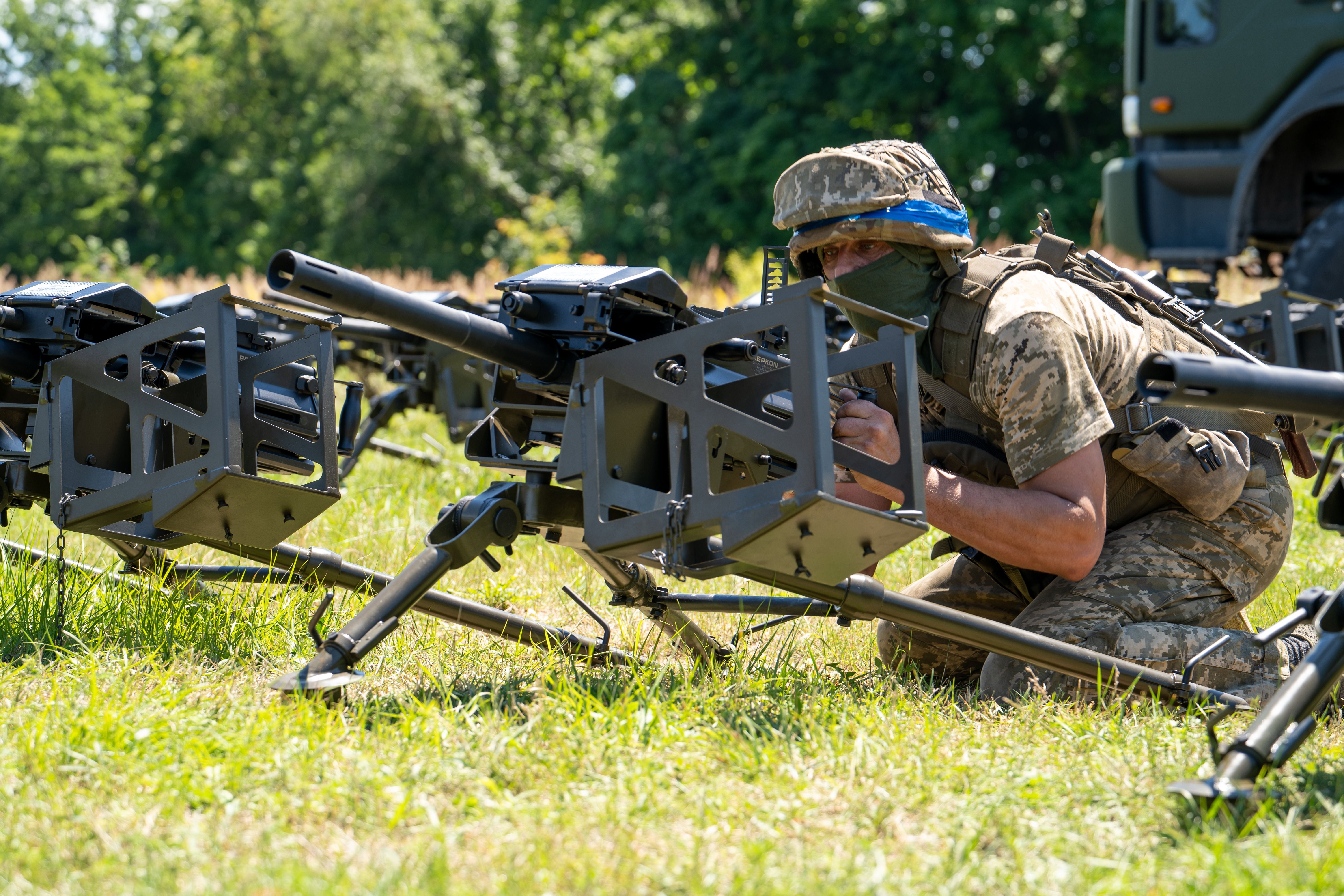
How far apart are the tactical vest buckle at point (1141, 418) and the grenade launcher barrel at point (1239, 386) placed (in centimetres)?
112

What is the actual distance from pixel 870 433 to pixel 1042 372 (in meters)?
0.47

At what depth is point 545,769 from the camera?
2816 mm

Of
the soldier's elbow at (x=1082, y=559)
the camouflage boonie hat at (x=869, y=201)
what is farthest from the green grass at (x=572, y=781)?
the camouflage boonie hat at (x=869, y=201)

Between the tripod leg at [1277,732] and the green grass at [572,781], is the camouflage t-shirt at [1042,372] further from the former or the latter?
the tripod leg at [1277,732]

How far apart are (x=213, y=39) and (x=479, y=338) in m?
44.1

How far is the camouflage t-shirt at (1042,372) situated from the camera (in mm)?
3324

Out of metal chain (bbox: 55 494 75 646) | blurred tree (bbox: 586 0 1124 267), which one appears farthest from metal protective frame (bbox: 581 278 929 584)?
blurred tree (bbox: 586 0 1124 267)

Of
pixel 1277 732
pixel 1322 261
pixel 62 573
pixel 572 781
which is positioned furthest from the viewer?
pixel 1322 261

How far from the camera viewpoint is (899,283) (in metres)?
3.55

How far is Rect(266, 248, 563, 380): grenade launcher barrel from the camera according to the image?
110 inches

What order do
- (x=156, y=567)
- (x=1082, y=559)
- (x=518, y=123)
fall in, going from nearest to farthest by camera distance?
1. (x=1082, y=559)
2. (x=156, y=567)
3. (x=518, y=123)

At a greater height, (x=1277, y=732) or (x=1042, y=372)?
(x=1042, y=372)

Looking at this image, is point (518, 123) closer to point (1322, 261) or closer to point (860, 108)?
point (860, 108)

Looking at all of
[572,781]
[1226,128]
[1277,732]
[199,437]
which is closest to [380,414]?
[199,437]
